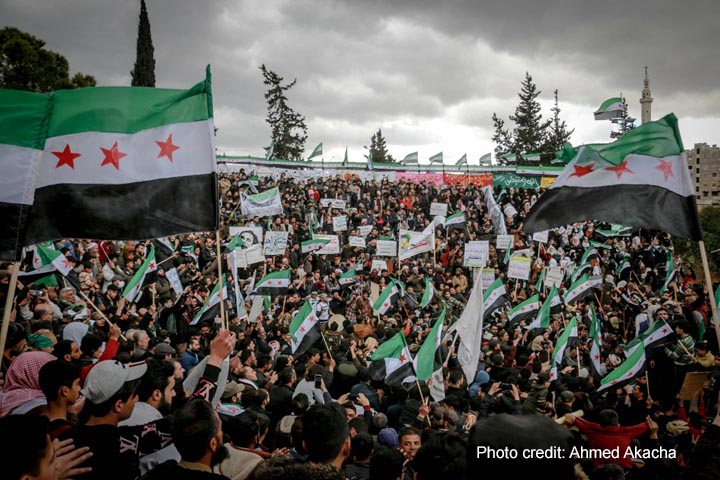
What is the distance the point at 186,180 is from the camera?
14.1 feet

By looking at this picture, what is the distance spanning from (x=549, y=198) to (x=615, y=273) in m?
14.9

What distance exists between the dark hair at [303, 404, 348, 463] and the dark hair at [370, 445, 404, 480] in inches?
21.0

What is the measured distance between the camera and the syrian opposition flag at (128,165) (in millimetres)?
4141

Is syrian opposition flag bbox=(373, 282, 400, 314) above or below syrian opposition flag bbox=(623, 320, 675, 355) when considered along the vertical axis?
above

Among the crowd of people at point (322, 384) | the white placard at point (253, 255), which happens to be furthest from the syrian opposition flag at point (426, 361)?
the white placard at point (253, 255)

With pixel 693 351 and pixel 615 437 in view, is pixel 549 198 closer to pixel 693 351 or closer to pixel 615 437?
pixel 615 437

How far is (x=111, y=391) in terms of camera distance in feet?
9.14

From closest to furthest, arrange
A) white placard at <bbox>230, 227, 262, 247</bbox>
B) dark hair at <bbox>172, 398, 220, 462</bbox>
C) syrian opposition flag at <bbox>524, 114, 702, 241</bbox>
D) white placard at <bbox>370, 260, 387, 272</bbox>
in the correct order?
dark hair at <bbox>172, 398, 220, 462</bbox> → syrian opposition flag at <bbox>524, 114, 702, 241</bbox> → white placard at <bbox>230, 227, 262, 247</bbox> → white placard at <bbox>370, 260, 387, 272</bbox>

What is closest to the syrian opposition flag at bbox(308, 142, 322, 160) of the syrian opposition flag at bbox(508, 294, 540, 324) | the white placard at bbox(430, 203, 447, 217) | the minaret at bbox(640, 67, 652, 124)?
the white placard at bbox(430, 203, 447, 217)

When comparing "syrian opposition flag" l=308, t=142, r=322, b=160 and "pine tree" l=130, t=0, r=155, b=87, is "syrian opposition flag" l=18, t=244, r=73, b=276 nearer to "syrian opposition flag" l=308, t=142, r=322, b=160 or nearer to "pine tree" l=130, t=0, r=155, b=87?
"syrian opposition flag" l=308, t=142, r=322, b=160

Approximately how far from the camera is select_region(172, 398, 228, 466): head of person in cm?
237

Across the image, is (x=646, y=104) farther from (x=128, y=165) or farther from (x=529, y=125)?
(x=128, y=165)

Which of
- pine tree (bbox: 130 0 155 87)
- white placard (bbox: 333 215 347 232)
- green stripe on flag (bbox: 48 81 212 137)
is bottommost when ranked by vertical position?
white placard (bbox: 333 215 347 232)

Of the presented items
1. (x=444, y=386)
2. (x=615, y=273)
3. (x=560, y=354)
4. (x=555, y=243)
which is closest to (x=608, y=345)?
(x=560, y=354)
